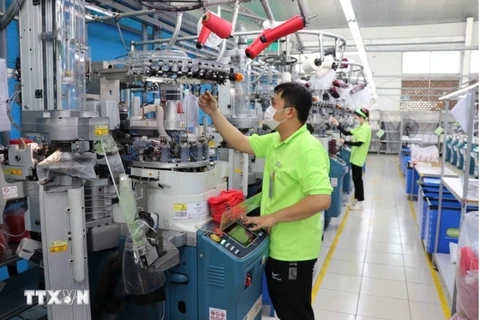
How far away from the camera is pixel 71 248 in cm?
164

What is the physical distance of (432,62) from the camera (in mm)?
15039

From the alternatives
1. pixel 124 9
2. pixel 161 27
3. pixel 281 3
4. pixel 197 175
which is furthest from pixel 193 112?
pixel 281 3

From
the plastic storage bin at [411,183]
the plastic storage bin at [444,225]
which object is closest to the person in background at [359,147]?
the plastic storage bin at [411,183]

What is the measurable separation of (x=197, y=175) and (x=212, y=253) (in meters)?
0.40

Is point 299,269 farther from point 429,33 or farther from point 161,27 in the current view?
point 429,33

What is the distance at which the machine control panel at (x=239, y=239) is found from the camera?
1932 mm

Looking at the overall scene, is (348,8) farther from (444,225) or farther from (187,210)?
(187,210)

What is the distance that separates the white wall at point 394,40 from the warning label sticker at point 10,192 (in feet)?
36.3

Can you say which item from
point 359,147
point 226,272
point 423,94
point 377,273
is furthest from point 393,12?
point 226,272

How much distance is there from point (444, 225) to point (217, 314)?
3.13 metres

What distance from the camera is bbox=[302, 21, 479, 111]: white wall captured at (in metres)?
13.1

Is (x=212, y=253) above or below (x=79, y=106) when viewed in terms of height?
below

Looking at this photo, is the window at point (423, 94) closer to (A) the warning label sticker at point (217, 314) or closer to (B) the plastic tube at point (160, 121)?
(B) the plastic tube at point (160, 121)

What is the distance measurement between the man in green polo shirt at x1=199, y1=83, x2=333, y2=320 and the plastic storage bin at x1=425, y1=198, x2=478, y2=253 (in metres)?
2.57
